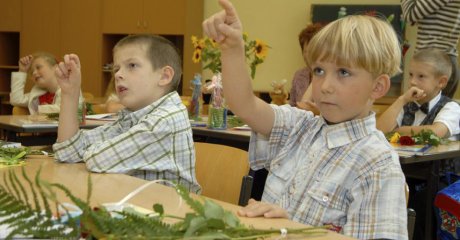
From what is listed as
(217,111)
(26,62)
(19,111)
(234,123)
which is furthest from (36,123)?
(26,62)

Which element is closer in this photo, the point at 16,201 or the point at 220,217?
the point at 16,201

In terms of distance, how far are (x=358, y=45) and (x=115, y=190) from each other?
64 cm

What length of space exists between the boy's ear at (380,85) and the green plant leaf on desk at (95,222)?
73 cm

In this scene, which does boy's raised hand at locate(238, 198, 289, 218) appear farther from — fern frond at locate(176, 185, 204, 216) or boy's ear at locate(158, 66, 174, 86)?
boy's ear at locate(158, 66, 174, 86)

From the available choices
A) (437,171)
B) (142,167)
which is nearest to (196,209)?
(142,167)

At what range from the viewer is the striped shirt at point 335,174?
137 cm

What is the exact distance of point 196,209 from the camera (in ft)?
2.84

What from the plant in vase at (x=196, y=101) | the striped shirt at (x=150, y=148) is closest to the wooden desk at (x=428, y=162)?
the plant in vase at (x=196, y=101)

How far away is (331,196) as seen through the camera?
1459 mm

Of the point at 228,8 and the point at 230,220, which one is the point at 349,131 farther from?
the point at 230,220

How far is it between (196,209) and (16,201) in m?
0.24

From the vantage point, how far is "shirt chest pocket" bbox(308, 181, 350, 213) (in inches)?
57.2

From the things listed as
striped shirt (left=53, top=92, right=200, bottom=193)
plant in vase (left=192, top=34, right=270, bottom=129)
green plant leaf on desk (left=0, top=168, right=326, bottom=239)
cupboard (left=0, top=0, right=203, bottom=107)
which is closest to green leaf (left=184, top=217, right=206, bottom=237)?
green plant leaf on desk (left=0, top=168, right=326, bottom=239)

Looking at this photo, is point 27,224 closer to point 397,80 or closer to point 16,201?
point 16,201
